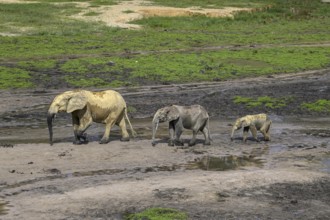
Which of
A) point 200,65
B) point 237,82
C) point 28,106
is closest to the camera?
point 28,106

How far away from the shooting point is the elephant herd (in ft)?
80.1

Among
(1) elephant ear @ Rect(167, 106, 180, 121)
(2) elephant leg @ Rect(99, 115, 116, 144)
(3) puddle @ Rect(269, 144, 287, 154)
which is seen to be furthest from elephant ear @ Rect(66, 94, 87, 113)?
(3) puddle @ Rect(269, 144, 287, 154)

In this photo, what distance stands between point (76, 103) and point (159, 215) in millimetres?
8165

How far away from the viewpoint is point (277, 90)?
1395 inches

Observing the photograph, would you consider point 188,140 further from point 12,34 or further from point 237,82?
point 12,34

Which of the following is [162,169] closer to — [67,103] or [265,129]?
[67,103]

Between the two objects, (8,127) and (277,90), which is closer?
(8,127)

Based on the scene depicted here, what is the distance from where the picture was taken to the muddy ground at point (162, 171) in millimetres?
18047

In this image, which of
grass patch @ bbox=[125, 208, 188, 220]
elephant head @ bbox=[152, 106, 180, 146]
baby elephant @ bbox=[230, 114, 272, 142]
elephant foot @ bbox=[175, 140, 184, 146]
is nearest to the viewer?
grass patch @ bbox=[125, 208, 188, 220]

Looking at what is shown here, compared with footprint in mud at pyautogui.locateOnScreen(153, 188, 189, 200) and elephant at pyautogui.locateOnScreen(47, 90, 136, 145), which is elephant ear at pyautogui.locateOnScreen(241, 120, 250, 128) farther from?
footprint in mud at pyautogui.locateOnScreen(153, 188, 189, 200)

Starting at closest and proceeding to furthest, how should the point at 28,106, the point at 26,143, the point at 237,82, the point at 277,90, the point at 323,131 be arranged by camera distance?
1. the point at 26,143
2. the point at 323,131
3. the point at 28,106
4. the point at 277,90
5. the point at 237,82

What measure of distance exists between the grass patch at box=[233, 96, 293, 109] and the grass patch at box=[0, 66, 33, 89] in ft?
31.6

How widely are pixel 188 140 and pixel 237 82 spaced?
12469 mm

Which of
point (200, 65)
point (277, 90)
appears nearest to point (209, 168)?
point (277, 90)
